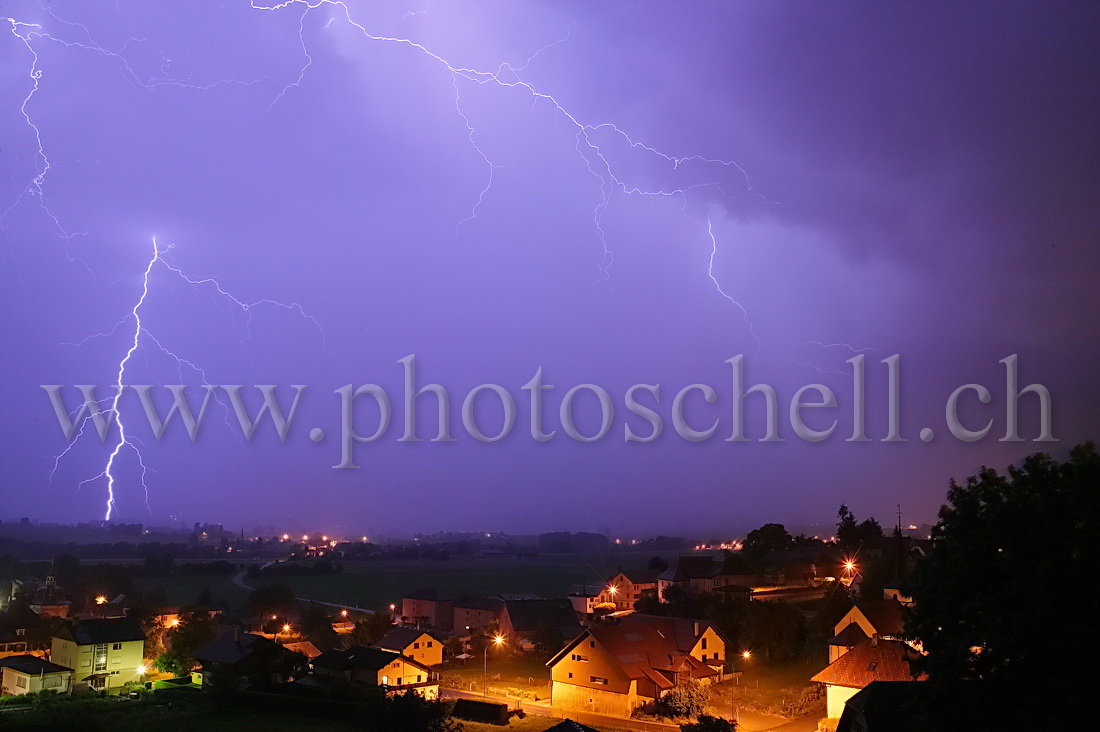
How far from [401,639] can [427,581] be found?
42.6 meters

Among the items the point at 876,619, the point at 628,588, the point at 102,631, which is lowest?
the point at 628,588

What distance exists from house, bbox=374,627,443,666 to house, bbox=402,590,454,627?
38.2 feet

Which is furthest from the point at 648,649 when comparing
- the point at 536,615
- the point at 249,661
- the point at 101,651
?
the point at 101,651

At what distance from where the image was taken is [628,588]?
1781 inches

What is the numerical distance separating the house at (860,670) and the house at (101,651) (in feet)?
77.0

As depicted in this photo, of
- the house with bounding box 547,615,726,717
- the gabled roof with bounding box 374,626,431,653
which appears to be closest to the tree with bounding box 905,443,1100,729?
the house with bounding box 547,615,726,717

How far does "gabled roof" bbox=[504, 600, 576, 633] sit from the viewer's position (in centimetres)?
3272

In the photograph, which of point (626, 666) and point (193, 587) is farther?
point (193, 587)

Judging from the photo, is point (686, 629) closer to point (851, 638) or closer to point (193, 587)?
point (851, 638)

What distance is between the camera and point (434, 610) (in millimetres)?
40438

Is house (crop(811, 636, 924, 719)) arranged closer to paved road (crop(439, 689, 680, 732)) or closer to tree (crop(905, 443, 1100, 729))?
paved road (crop(439, 689, 680, 732))

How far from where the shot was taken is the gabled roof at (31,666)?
2474cm

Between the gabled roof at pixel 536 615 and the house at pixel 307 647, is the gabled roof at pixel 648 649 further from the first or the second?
the house at pixel 307 647

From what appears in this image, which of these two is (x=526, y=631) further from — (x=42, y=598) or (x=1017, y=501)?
(x=42, y=598)
